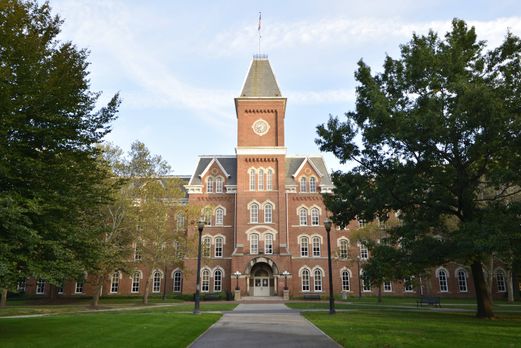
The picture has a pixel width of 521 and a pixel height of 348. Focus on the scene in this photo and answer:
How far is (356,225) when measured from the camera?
50094 mm

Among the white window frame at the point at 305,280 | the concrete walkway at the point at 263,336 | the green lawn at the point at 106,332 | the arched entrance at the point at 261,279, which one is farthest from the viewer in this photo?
the white window frame at the point at 305,280

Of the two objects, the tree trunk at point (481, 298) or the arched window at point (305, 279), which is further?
the arched window at point (305, 279)

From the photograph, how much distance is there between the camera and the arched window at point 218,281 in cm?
4706

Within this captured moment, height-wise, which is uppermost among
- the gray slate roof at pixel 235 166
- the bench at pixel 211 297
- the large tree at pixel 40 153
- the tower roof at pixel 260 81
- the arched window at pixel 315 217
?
the tower roof at pixel 260 81

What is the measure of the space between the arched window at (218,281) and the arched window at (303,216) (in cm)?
1106

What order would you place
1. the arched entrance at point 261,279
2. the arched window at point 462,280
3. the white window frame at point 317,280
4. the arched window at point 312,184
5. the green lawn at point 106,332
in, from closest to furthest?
the green lawn at point 106,332
the arched entrance at point 261,279
the white window frame at point 317,280
the arched window at point 462,280
the arched window at point 312,184

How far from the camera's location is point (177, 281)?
49.0 metres

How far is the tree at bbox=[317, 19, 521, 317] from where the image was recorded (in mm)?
19719

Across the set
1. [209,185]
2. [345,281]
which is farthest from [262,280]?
[209,185]

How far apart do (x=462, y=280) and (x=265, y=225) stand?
24247mm

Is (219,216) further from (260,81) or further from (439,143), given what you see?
(439,143)

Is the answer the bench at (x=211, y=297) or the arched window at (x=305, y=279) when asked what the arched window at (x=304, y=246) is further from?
the bench at (x=211, y=297)

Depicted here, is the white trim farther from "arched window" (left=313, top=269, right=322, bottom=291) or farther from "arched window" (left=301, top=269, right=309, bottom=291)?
"arched window" (left=313, top=269, right=322, bottom=291)

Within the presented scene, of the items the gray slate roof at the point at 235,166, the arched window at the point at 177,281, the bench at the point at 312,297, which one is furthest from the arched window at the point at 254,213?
the arched window at the point at 177,281
